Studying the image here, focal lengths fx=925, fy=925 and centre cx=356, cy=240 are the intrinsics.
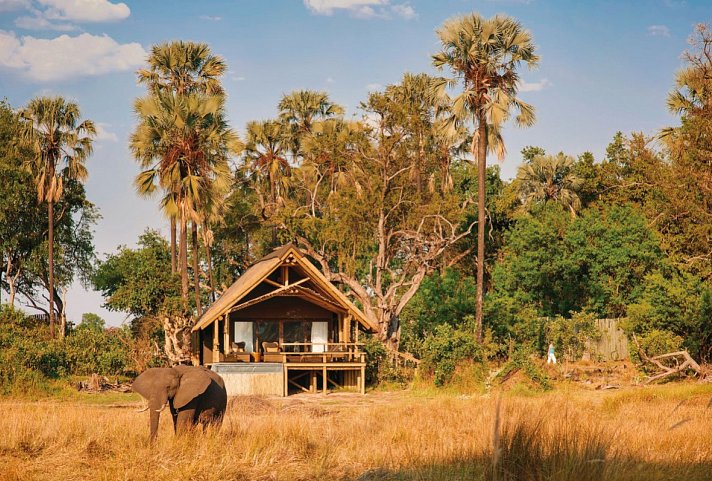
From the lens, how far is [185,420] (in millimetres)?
14406

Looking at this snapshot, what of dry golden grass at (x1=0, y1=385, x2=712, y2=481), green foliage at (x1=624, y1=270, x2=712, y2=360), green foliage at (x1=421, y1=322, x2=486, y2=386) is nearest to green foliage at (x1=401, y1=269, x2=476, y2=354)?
green foliage at (x1=624, y1=270, x2=712, y2=360)

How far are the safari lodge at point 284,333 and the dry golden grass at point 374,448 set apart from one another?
12221 mm

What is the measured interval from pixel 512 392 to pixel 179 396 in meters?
12.9

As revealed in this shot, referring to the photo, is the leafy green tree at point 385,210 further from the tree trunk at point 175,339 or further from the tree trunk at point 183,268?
the tree trunk at point 175,339

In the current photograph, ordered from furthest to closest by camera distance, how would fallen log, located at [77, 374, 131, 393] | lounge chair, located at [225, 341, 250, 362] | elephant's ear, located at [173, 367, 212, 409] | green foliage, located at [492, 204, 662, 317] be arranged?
1. green foliage, located at [492, 204, 662, 317]
2. lounge chair, located at [225, 341, 250, 362]
3. fallen log, located at [77, 374, 131, 393]
4. elephant's ear, located at [173, 367, 212, 409]

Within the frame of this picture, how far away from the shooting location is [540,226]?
4222 centimetres

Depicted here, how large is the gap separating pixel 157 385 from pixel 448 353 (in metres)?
15.9

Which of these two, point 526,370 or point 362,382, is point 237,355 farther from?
point 526,370

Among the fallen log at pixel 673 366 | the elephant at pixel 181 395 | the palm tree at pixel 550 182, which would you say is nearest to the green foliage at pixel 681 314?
the fallen log at pixel 673 366

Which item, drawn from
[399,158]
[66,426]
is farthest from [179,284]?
[66,426]

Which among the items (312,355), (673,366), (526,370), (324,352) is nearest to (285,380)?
(324,352)

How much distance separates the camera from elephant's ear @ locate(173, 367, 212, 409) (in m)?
14.3

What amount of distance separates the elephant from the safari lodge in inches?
534

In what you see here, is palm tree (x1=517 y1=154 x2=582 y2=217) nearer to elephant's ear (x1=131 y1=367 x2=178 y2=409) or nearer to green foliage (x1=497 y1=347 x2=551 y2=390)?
green foliage (x1=497 y1=347 x2=551 y2=390)
